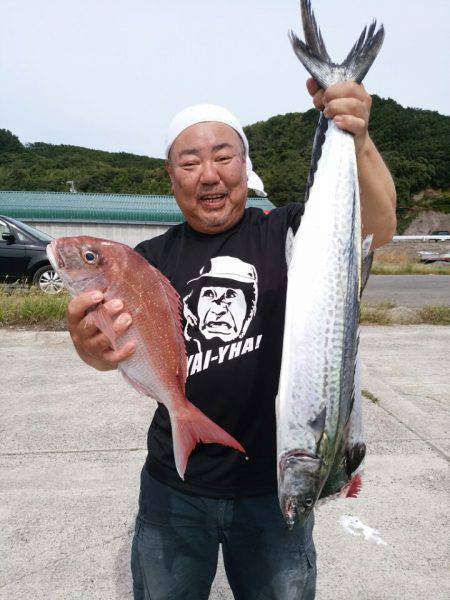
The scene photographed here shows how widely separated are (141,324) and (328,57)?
0.95 metres

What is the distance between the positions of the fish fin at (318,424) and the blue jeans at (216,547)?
462mm

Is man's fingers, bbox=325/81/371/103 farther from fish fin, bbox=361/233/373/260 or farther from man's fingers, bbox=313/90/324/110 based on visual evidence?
fish fin, bbox=361/233/373/260

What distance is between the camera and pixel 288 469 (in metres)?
1.53

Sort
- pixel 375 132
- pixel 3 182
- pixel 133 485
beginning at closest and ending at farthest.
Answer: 1. pixel 133 485
2. pixel 3 182
3. pixel 375 132

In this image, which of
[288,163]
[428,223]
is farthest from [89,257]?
[428,223]

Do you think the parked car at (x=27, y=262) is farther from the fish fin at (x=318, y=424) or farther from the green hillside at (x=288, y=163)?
the green hillside at (x=288, y=163)

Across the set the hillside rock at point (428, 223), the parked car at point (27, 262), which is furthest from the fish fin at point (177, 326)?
the hillside rock at point (428, 223)

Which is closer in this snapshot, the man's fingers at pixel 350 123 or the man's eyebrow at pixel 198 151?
the man's fingers at pixel 350 123

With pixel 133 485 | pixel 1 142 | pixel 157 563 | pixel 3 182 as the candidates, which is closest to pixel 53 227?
pixel 133 485

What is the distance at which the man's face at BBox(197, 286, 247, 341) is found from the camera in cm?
187

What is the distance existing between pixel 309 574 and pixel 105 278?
1.21m

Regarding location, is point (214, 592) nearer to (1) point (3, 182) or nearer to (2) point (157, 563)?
(2) point (157, 563)

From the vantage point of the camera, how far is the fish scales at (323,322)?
153 centimetres

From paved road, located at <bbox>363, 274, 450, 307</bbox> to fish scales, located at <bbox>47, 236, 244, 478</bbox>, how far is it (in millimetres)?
10610
